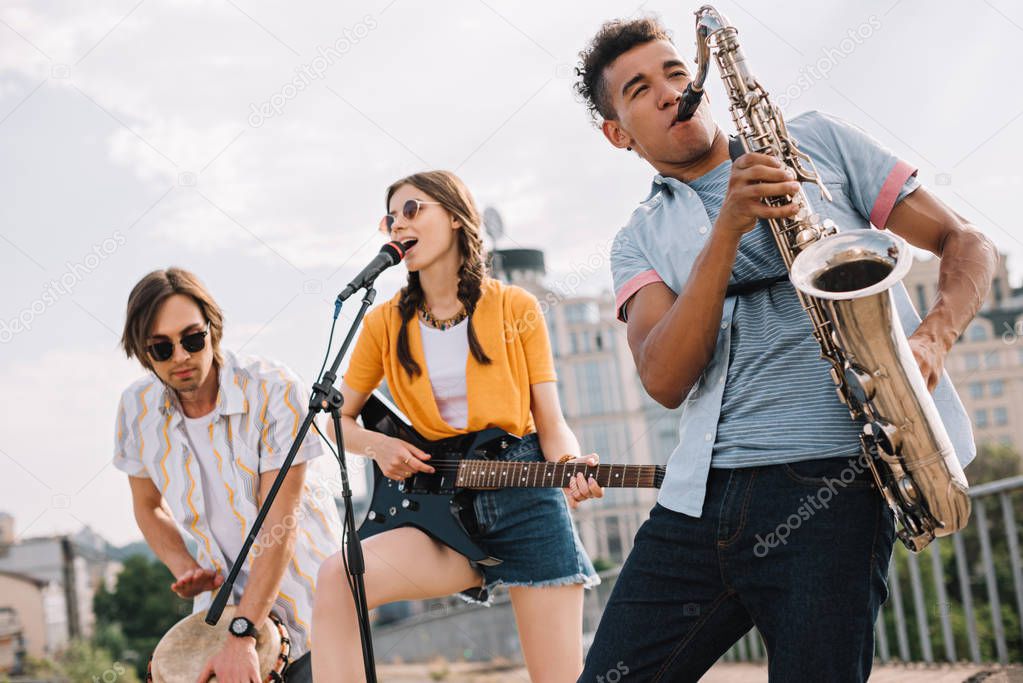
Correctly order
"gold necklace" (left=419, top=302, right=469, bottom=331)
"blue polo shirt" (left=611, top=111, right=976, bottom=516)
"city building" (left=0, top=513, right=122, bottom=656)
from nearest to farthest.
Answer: "blue polo shirt" (left=611, top=111, right=976, bottom=516) < "gold necklace" (left=419, top=302, right=469, bottom=331) < "city building" (left=0, top=513, right=122, bottom=656)

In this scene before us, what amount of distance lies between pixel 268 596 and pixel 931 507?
2311mm

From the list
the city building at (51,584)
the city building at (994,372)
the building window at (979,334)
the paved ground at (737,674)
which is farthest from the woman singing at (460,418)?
the building window at (979,334)

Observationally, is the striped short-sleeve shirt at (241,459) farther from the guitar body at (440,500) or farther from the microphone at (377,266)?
the microphone at (377,266)

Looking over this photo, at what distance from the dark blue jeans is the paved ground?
174cm

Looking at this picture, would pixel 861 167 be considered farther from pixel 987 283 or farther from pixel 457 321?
pixel 457 321

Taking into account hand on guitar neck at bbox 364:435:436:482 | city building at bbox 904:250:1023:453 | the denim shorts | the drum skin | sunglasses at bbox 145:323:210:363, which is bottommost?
the drum skin

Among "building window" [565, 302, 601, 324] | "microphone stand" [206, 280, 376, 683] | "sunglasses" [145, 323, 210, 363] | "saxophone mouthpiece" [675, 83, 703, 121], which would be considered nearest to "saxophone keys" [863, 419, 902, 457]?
"saxophone mouthpiece" [675, 83, 703, 121]

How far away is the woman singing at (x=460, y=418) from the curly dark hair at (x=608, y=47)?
1.11 m

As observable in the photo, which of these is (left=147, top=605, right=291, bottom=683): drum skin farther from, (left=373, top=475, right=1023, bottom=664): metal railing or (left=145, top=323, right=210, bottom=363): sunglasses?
(left=373, top=475, right=1023, bottom=664): metal railing

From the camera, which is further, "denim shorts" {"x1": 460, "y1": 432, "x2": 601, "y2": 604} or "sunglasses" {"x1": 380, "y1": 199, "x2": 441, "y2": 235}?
"sunglasses" {"x1": 380, "y1": 199, "x2": 441, "y2": 235}

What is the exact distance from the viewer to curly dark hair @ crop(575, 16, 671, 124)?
2.61m

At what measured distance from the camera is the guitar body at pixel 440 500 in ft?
11.1

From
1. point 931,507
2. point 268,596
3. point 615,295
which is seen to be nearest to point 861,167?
point 615,295

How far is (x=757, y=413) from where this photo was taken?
2.03 m
